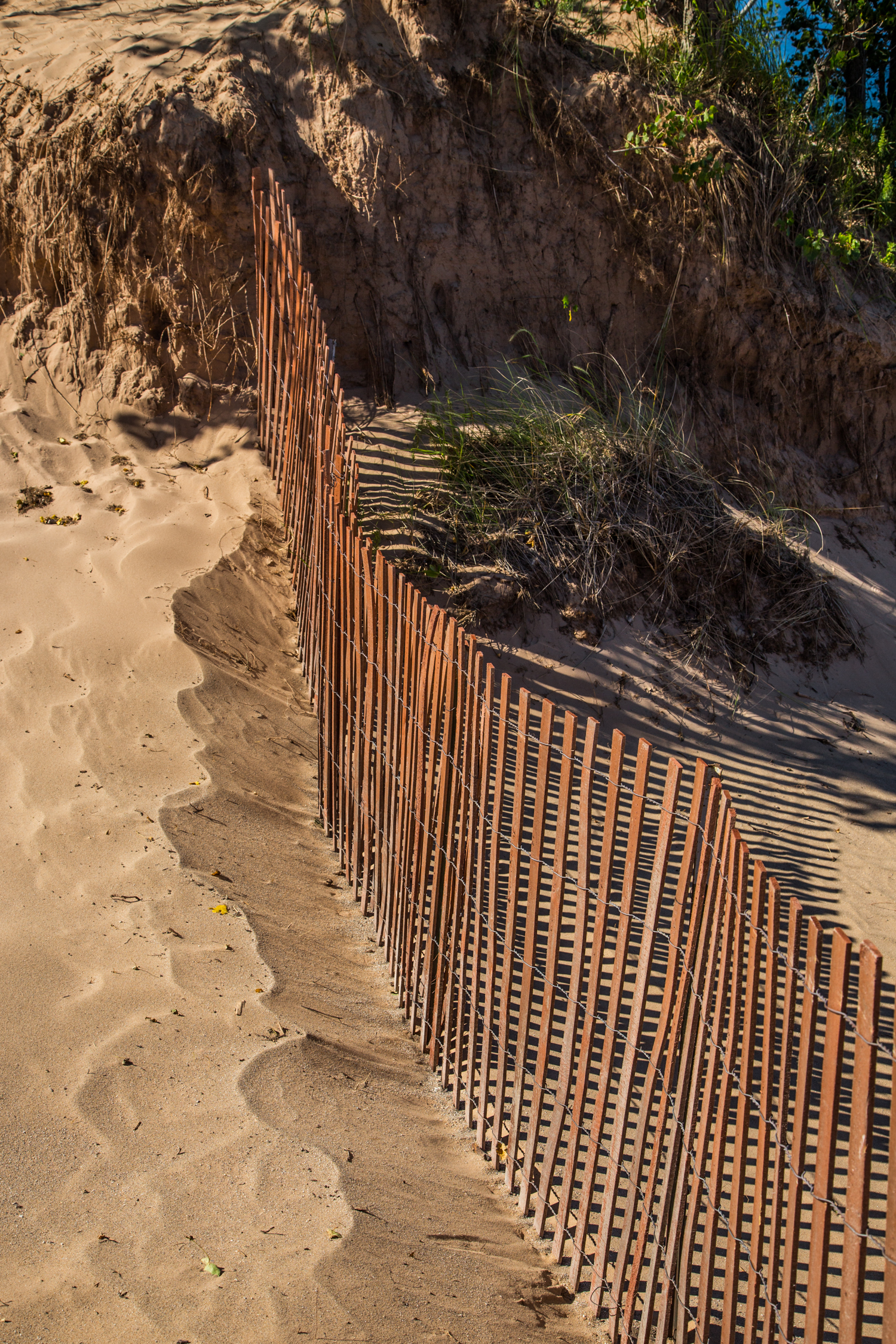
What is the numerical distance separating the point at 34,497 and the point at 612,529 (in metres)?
3.53

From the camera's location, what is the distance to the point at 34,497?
573cm

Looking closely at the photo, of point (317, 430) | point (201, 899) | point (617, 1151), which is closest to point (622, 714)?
point (317, 430)

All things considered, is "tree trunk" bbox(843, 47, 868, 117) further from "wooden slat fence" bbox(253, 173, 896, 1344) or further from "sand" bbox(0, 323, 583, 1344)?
"sand" bbox(0, 323, 583, 1344)

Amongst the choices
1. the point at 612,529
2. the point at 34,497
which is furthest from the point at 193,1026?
the point at 612,529

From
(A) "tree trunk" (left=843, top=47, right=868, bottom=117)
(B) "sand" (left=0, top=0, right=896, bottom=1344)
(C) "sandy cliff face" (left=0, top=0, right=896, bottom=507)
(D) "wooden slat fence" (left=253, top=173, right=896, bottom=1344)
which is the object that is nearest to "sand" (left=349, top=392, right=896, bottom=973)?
(B) "sand" (left=0, top=0, right=896, bottom=1344)

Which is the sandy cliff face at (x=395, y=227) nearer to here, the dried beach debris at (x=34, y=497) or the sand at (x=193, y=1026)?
the dried beach debris at (x=34, y=497)

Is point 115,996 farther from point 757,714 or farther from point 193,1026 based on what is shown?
point 757,714

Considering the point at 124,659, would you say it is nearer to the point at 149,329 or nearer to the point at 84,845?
the point at 84,845

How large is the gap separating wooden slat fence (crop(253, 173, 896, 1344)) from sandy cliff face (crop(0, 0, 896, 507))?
227 centimetres

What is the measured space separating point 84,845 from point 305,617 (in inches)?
72.0

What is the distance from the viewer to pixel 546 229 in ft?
23.7

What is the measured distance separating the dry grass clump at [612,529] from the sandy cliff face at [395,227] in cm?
70

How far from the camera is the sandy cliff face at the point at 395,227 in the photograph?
6379 millimetres

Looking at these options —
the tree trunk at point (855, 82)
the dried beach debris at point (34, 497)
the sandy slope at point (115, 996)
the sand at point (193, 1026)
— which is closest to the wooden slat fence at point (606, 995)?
the sand at point (193, 1026)
